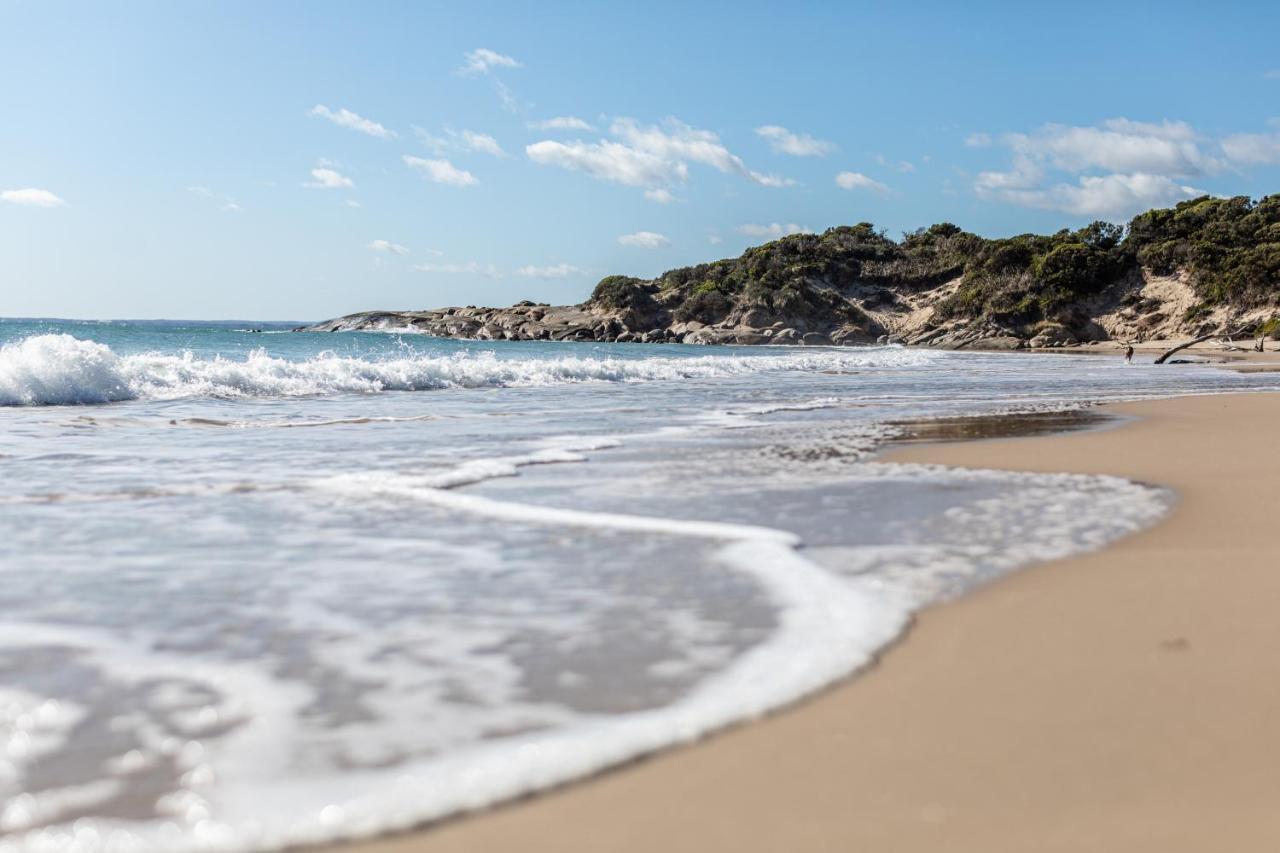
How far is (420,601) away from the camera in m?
3.81

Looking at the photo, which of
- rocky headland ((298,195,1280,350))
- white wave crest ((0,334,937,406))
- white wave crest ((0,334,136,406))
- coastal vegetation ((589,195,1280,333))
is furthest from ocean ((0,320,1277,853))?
coastal vegetation ((589,195,1280,333))

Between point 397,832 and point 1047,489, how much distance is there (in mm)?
5401

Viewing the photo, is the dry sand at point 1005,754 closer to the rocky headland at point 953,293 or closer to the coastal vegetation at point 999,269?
the rocky headland at point 953,293

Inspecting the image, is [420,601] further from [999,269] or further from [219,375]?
[999,269]

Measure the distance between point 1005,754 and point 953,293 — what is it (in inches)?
2985

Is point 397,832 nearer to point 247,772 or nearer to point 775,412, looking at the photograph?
point 247,772

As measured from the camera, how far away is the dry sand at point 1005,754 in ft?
6.60

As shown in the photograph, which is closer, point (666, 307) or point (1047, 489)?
Result: point (1047, 489)

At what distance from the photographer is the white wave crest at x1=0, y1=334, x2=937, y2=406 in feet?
48.8

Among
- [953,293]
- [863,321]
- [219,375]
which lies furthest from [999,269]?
[219,375]

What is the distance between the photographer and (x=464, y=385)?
20469 mm

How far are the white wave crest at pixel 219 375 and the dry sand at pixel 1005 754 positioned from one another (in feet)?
49.4

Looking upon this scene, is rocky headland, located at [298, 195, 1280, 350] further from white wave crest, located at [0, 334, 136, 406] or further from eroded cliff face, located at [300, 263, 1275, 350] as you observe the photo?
white wave crest, located at [0, 334, 136, 406]

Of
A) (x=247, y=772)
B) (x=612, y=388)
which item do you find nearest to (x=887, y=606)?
(x=247, y=772)
